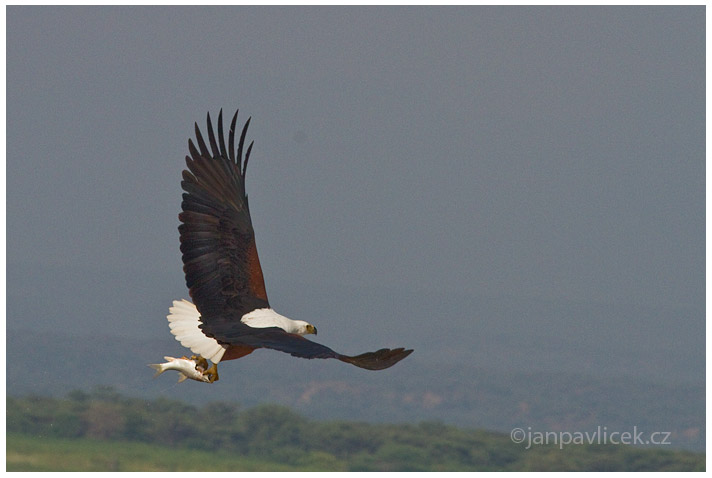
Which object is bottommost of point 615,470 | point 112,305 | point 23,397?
point 615,470

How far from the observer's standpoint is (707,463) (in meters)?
45.3

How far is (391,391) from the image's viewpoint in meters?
75.4

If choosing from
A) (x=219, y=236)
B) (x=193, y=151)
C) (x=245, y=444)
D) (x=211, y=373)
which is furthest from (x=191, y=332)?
(x=245, y=444)

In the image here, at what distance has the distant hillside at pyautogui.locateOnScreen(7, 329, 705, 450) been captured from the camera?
2625 inches

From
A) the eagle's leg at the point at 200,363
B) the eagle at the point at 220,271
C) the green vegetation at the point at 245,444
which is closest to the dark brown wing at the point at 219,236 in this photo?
the eagle at the point at 220,271

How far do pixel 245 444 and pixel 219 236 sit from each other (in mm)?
35653

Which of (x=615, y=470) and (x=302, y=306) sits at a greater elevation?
(x=302, y=306)

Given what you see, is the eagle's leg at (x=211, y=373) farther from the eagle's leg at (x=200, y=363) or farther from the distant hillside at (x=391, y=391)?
the distant hillside at (x=391, y=391)

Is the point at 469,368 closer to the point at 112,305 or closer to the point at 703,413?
the point at 703,413

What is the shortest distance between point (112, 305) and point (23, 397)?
56631 mm

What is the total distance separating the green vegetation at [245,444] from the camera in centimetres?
4062

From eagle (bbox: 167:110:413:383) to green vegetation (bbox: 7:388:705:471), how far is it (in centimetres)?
2694

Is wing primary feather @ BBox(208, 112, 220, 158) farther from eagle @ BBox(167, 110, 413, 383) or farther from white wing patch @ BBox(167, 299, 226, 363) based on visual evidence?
white wing patch @ BBox(167, 299, 226, 363)
